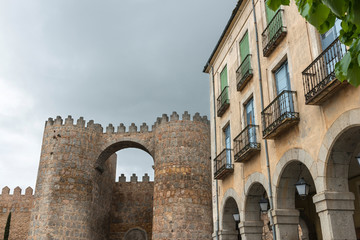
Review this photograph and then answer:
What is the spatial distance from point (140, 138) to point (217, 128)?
56.0 ft

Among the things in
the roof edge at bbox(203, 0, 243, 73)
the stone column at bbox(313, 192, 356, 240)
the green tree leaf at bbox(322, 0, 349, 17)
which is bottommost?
the stone column at bbox(313, 192, 356, 240)

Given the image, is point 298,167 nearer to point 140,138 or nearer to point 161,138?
point 161,138

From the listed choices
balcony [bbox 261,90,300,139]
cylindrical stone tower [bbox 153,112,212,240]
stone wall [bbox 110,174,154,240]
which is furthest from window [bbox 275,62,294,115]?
stone wall [bbox 110,174,154,240]

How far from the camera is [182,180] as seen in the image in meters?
27.1

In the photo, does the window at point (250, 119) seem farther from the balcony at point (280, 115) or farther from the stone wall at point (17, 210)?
the stone wall at point (17, 210)

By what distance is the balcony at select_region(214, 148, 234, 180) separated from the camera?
12117mm

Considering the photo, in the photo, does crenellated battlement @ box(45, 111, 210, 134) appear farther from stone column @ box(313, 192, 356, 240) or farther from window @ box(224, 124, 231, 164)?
stone column @ box(313, 192, 356, 240)

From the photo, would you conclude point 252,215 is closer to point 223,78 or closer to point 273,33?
point 273,33

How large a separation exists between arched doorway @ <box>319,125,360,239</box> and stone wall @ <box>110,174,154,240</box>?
2786 centimetres

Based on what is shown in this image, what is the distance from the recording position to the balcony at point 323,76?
6.75m

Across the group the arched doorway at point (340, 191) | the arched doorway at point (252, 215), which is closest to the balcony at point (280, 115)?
the arched doorway at point (340, 191)

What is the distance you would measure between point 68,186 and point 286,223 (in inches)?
855

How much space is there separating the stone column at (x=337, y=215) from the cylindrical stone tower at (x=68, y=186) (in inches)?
902

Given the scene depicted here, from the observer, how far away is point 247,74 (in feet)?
36.5
